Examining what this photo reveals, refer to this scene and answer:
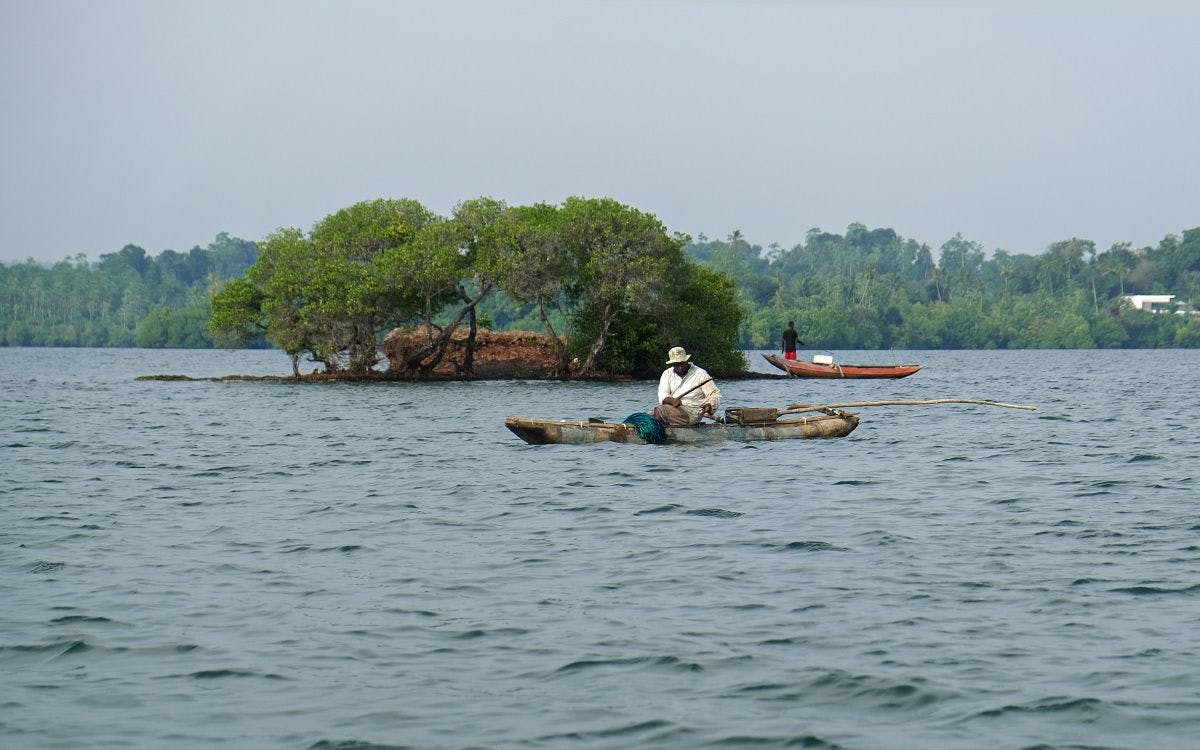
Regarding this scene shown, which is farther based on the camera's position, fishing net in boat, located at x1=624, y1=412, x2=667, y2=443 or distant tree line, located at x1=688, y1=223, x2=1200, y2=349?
distant tree line, located at x1=688, y1=223, x2=1200, y2=349

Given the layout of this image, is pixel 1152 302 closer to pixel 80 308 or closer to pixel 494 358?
pixel 494 358

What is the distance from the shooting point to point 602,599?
12234mm

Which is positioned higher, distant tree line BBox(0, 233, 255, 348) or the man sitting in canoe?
distant tree line BBox(0, 233, 255, 348)

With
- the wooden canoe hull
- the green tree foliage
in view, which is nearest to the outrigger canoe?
the green tree foliage

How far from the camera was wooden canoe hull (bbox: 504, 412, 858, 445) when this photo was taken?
25.9 meters

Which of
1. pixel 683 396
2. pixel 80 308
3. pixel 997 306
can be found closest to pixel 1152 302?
pixel 997 306

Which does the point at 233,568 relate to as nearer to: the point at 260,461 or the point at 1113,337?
the point at 260,461

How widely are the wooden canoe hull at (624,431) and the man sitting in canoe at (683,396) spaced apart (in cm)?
32

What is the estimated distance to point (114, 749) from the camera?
821 centimetres

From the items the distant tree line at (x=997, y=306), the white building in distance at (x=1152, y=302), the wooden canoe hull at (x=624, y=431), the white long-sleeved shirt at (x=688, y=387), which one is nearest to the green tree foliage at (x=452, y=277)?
the wooden canoe hull at (x=624, y=431)

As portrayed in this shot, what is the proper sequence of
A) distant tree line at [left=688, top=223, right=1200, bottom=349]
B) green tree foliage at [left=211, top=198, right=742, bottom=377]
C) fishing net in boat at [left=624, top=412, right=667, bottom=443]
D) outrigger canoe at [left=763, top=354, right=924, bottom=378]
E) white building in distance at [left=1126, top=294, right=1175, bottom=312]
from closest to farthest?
1. fishing net in boat at [left=624, top=412, right=667, bottom=443]
2. green tree foliage at [left=211, top=198, right=742, bottom=377]
3. outrigger canoe at [left=763, top=354, right=924, bottom=378]
4. distant tree line at [left=688, top=223, right=1200, bottom=349]
5. white building in distance at [left=1126, top=294, right=1175, bottom=312]

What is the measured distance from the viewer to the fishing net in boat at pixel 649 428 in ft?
82.6

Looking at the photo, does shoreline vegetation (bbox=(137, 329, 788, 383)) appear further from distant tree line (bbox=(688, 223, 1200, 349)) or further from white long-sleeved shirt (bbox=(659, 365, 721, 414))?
distant tree line (bbox=(688, 223, 1200, 349))

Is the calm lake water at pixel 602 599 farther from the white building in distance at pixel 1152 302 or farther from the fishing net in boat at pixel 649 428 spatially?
the white building in distance at pixel 1152 302
